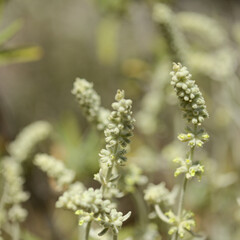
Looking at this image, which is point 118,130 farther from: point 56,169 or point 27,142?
point 27,142

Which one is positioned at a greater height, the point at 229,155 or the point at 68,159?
the point at 229,155

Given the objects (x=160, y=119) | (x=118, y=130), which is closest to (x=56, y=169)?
(x=118, y=130)

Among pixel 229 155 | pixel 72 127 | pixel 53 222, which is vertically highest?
pixel 229 155

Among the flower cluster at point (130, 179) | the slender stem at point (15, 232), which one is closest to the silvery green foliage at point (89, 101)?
the flower cluster at point (130, 179)

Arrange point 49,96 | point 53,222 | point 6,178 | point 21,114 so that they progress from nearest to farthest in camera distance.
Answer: point 6,178 < point 53,222 < point 21,114 < point 49,96

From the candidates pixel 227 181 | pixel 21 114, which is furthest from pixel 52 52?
pixel 227 181

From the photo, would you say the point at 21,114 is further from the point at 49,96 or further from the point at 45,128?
the point at 45,128
